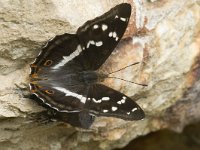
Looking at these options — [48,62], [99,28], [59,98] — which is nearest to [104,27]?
[99,28]

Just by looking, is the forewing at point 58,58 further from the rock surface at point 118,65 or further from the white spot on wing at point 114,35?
the white spot on wing at point 114,35

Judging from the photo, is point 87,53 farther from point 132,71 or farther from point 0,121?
point 0,121

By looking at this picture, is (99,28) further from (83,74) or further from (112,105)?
(112,105)

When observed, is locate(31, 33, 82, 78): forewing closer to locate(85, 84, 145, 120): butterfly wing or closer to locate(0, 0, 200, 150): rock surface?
locate(0, 0, 200, 150): rock surface

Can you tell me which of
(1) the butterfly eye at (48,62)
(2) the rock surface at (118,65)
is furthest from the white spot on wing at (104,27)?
(1) the butterfly eye at (48,62)

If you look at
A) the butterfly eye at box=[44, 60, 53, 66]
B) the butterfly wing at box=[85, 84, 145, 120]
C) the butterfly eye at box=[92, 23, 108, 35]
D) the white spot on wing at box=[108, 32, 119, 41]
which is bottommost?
the butterfly wing at box=[85, 84, 145, 120]

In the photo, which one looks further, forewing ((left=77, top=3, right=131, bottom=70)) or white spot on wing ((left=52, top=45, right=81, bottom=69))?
white spot on wing ((left=52, top=45, right=81, bottom=69))

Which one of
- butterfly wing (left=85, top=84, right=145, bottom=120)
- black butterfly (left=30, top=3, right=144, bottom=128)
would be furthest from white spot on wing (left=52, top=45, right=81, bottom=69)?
butterfly wing (left=85, top=84, right=145, bottom=120)
